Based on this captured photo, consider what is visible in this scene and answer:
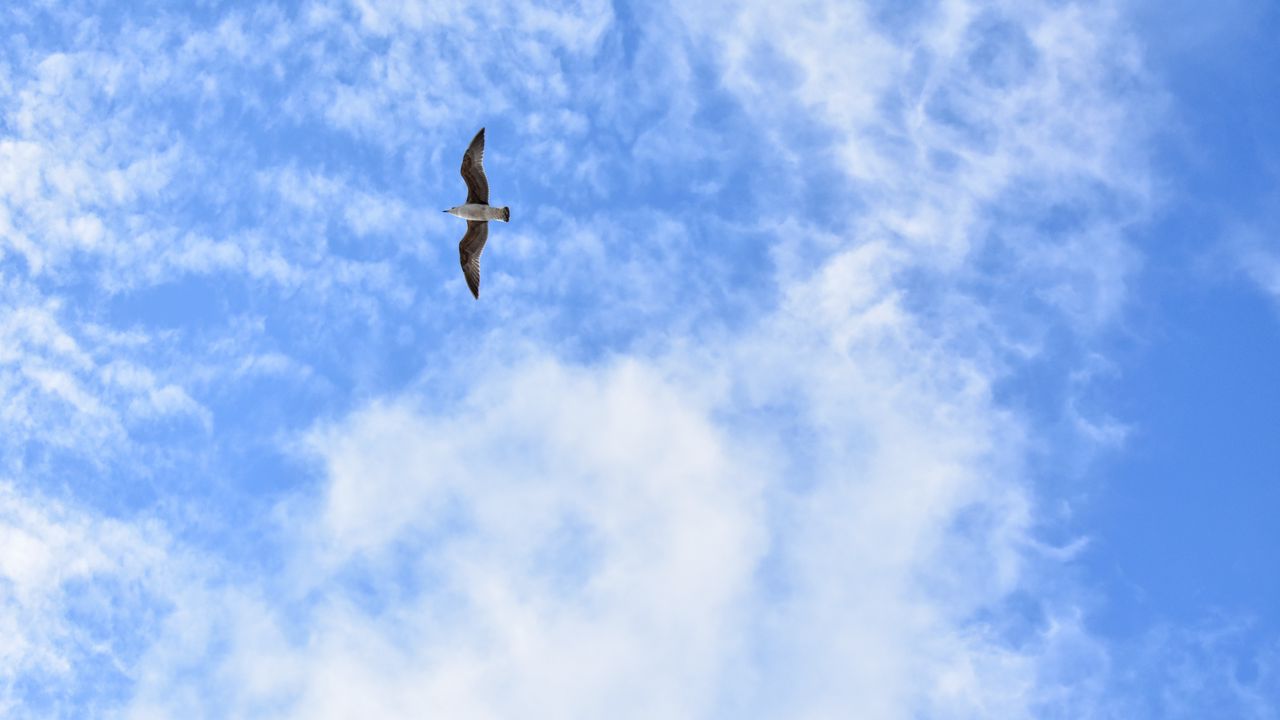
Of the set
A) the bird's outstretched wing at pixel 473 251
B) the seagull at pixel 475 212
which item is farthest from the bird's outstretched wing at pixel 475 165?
the bird's outstretched wing at pixel 473 251

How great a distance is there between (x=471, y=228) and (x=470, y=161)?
428 cm

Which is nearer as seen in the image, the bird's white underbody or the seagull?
the seagull

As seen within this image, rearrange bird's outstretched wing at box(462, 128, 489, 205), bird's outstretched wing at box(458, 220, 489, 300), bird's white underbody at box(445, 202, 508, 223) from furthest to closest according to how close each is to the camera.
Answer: bird's outstretched wing at box(458, 220, 489, 300) < bird's white underbody at box(445, 202, 508, 223) < bird's outstretched wing at box(462, 128, 489, 205)

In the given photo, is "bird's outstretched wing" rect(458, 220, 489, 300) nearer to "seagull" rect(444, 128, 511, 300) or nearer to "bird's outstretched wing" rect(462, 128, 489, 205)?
"seagull" rect(444, 128, 511, 300)

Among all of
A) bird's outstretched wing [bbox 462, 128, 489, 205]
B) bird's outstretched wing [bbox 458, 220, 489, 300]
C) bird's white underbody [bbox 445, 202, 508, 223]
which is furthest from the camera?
bird's outstretched wing [bbox 458, 220, 489, 300]

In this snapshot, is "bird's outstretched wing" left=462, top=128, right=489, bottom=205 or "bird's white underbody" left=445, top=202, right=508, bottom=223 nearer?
"bird's outstretched wing" left=462, top=128, right=489, bottom=205

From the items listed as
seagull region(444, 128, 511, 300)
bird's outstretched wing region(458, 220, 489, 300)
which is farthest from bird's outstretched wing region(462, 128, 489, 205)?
bird's outstretched wing region(458, 220, 489, 300)

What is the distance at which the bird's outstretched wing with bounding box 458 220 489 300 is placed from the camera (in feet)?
172

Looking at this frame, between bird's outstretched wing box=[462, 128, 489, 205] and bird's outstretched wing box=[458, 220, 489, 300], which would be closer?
bird's outstretched wing box=[462, 128, 489, 205]

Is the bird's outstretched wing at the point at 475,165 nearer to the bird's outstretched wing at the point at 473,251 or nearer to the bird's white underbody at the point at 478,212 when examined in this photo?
the bird's white underbody at the point at 478,212

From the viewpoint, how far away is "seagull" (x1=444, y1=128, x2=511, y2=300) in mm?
49125

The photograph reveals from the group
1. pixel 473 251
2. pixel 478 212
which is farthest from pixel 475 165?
pixel 473 251

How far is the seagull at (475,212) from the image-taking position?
49.1 metres

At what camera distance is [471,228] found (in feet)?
172
